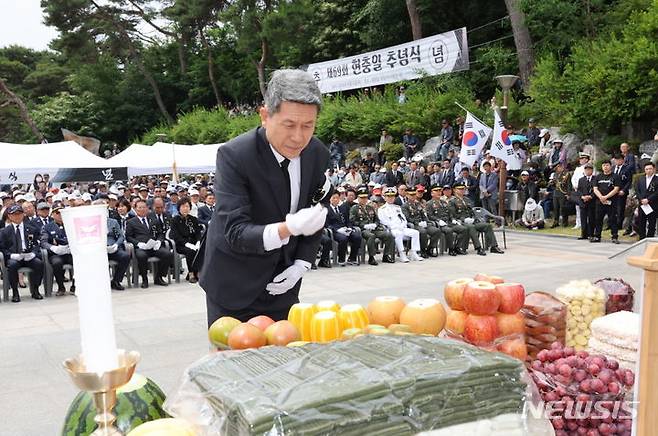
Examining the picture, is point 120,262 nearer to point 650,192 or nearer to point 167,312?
point 167,312

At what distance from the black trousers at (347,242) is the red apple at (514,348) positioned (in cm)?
973

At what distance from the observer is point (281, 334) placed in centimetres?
219

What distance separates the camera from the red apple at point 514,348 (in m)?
2.38

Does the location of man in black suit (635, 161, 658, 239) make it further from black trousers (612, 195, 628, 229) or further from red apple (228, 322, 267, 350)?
red apple (228, 322, 267, 350)

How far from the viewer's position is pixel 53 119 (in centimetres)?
4322

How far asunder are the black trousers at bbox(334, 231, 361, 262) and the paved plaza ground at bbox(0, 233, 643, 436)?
22.0 inches

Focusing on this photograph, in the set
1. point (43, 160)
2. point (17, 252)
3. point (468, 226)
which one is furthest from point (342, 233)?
point (43, 160)

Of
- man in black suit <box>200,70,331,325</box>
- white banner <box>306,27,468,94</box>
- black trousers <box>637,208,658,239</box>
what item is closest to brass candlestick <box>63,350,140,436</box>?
man in black suit <box>200,70,331,325</box>

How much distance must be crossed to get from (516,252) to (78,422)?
11982 mm

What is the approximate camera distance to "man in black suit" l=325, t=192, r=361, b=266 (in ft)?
39.9

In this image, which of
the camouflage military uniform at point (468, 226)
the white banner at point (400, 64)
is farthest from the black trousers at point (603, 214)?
the white banner at point (400, 64)

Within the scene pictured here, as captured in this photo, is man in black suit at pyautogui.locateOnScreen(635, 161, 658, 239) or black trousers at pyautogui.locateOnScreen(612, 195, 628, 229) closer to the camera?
man in black suit at pyautogui.locateOnScreen(635, 161, 658, 239)

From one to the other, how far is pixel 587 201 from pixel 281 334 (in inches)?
525

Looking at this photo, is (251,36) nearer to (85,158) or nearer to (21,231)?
(85,158)
